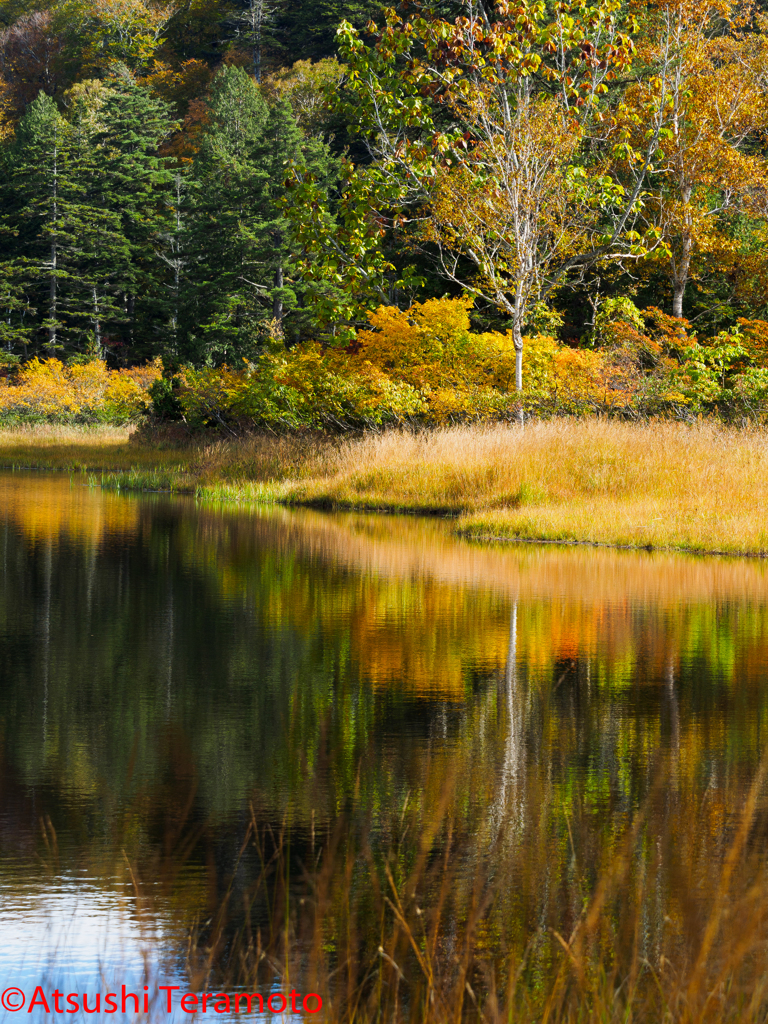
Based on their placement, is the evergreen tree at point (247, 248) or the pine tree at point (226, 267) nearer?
the evergreen tree at point (247, 248)

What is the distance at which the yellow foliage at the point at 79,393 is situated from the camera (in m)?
59.8

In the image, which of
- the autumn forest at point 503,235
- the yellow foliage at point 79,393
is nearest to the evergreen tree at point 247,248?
the autumn forest at point 503,235

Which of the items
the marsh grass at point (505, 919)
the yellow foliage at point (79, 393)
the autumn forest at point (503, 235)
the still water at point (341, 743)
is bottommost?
the still water at point (341, 743)

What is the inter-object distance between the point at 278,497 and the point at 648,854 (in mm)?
25765

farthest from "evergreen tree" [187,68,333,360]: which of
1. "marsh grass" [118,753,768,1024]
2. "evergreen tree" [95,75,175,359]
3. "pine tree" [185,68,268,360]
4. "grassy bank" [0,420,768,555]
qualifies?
"marsh grass" [118,753,768,1024]

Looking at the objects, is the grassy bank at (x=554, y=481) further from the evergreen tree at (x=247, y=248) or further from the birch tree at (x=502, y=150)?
the evergreen tree at (x=247, y=248)

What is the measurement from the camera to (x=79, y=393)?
61.5 meters

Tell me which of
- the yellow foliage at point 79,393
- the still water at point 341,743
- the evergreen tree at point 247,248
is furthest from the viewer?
the yellow foliage at point 79,393

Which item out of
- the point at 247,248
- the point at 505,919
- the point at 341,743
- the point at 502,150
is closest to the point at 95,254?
the point at 247,248

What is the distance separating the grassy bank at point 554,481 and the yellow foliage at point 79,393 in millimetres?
26251

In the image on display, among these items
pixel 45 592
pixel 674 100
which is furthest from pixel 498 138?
pixel 45 592

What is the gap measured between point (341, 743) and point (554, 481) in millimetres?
16242

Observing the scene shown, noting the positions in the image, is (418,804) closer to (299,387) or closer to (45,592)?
(45,592)

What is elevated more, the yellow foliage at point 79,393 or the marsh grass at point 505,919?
the yellow foliage at point 79,393
